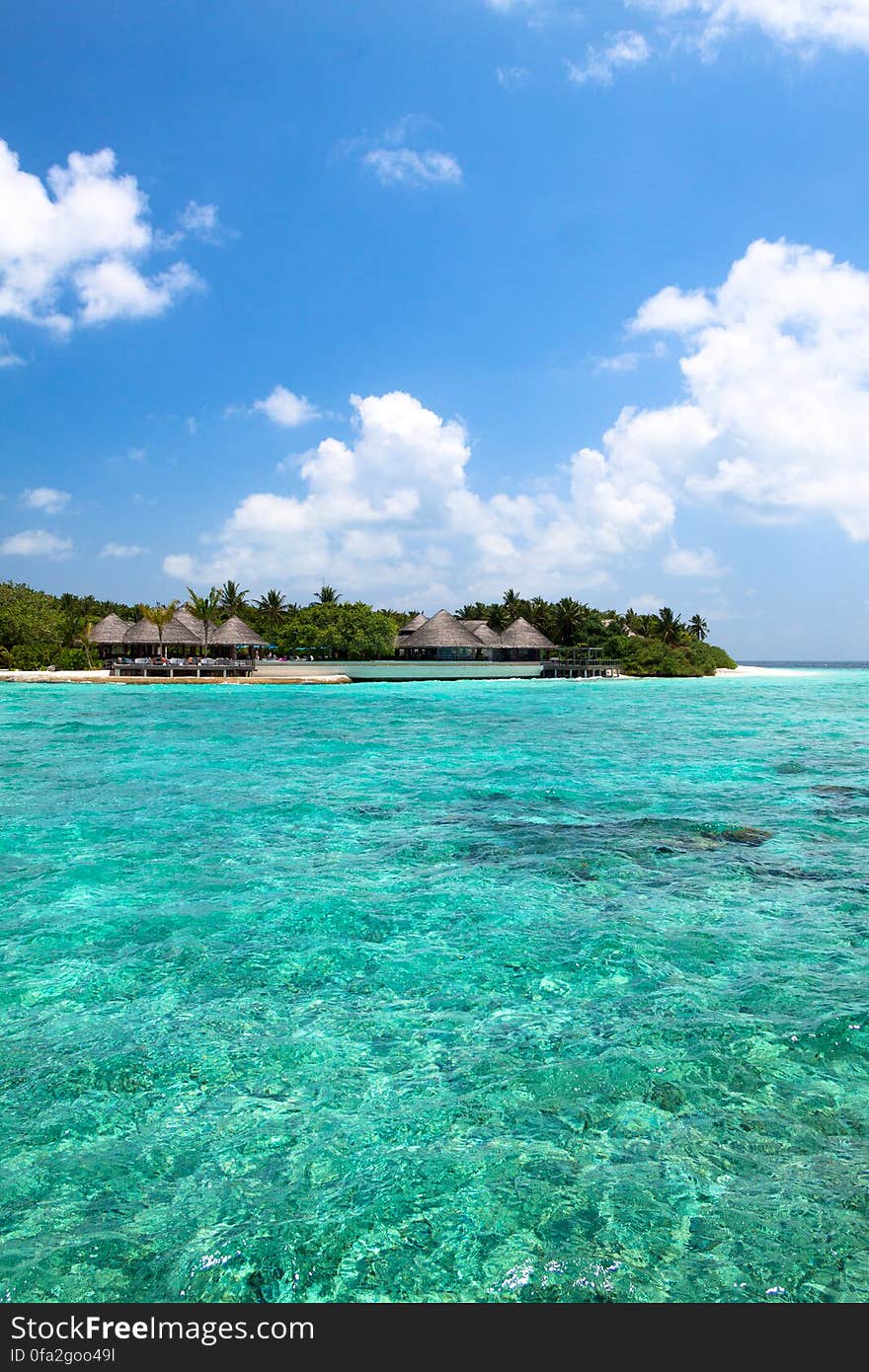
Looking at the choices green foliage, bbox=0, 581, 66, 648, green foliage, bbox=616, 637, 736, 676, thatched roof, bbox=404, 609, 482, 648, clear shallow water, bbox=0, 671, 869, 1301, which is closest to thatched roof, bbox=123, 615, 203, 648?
green foliage, bbox=0, 581, 66, 648

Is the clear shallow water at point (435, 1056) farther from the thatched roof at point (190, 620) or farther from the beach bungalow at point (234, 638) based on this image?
the thatched roof at point (190, 620)

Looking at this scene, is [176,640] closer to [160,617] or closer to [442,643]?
[160,617]

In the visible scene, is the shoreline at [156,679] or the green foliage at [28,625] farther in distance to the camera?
the green foliage at [28,625]

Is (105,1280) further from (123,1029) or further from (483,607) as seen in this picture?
(483,607)

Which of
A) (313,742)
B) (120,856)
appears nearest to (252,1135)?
(120,856)

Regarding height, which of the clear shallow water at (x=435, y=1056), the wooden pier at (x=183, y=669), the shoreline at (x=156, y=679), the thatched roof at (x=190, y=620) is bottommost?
the clear shallow water at (x=435, y=1056)

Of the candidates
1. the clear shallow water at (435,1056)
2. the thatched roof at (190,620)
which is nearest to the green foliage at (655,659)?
the thatched roof at (190,620)
